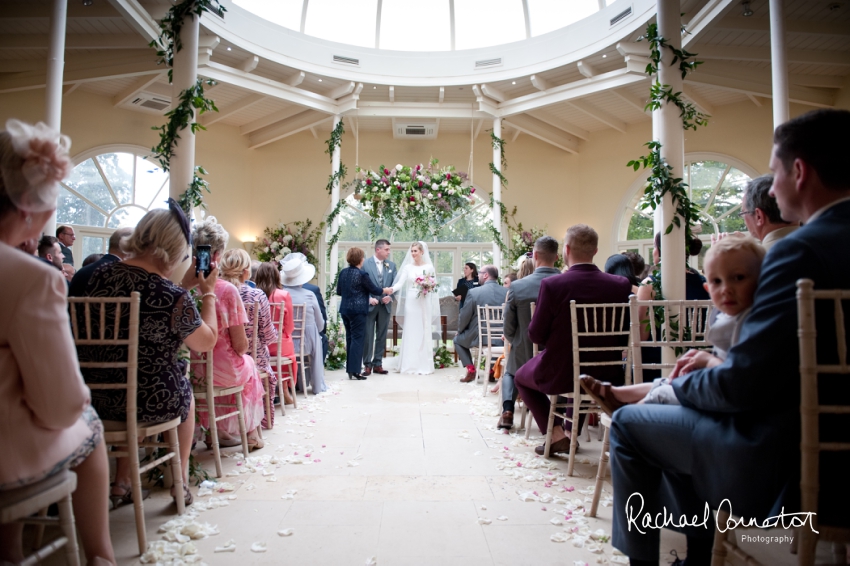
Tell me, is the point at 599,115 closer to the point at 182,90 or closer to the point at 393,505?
the point at 182,90

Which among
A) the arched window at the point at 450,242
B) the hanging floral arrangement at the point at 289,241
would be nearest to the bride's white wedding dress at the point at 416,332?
the hanging floral arrangement at the point at 289,241

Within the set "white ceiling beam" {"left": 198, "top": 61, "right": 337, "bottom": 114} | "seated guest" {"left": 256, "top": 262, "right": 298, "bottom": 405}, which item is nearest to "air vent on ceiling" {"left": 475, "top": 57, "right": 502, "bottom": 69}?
"white ceiling beam" {"left": 198, "top": 61, "right": 337, "bottom": 114}

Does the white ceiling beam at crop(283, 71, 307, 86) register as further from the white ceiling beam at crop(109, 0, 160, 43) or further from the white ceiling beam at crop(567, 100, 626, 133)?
the white ceiling beam at crop(567, 100, 626, 133)

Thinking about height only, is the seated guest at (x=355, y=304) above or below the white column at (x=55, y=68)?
below

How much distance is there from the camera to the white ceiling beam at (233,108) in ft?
30.9

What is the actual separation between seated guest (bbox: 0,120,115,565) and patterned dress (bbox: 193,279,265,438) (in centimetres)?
161

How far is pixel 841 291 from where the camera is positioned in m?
1.21

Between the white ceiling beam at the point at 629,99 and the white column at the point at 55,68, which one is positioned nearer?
the white column at the point at 55,68

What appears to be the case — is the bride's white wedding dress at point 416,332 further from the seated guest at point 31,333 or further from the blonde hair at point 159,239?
the seated guest at point 31,333

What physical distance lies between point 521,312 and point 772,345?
8.83 ft

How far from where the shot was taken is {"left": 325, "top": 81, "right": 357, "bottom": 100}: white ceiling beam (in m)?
8.85

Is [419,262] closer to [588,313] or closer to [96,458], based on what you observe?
[588,313]

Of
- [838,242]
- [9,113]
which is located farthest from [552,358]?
[9,113]

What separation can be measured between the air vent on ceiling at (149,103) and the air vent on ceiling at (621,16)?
23.1 feet
